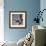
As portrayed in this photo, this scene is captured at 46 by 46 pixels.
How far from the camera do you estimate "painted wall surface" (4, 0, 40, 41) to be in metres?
5.84

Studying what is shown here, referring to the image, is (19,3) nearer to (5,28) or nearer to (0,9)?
(0,9)

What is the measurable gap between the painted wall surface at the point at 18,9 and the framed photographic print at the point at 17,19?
126 mm

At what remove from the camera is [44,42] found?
285 centimetres

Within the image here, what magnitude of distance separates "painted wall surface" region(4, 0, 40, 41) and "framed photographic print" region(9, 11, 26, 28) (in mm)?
126

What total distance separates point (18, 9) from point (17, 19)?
418 millimetres

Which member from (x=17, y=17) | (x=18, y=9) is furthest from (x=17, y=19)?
(x=18, y=9)

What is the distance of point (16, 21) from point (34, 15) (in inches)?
31.2

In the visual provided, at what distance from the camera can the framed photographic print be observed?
5855 millimetres

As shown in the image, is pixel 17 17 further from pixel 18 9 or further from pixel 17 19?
pixel 18 9

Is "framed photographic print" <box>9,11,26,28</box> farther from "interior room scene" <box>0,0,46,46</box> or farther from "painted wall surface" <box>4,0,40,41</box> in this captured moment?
"painted wall surface" <box>4,0,40,41</box>

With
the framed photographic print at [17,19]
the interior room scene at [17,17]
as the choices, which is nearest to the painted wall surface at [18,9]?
the interior room scene at [17,17]

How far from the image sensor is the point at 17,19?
19.3 ft

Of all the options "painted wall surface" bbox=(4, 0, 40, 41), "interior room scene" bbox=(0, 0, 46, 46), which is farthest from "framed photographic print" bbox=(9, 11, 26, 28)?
"painted wall surface" bbox=(4, 0, 40, 41)

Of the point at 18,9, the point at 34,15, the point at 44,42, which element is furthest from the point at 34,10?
the point at 44,42
